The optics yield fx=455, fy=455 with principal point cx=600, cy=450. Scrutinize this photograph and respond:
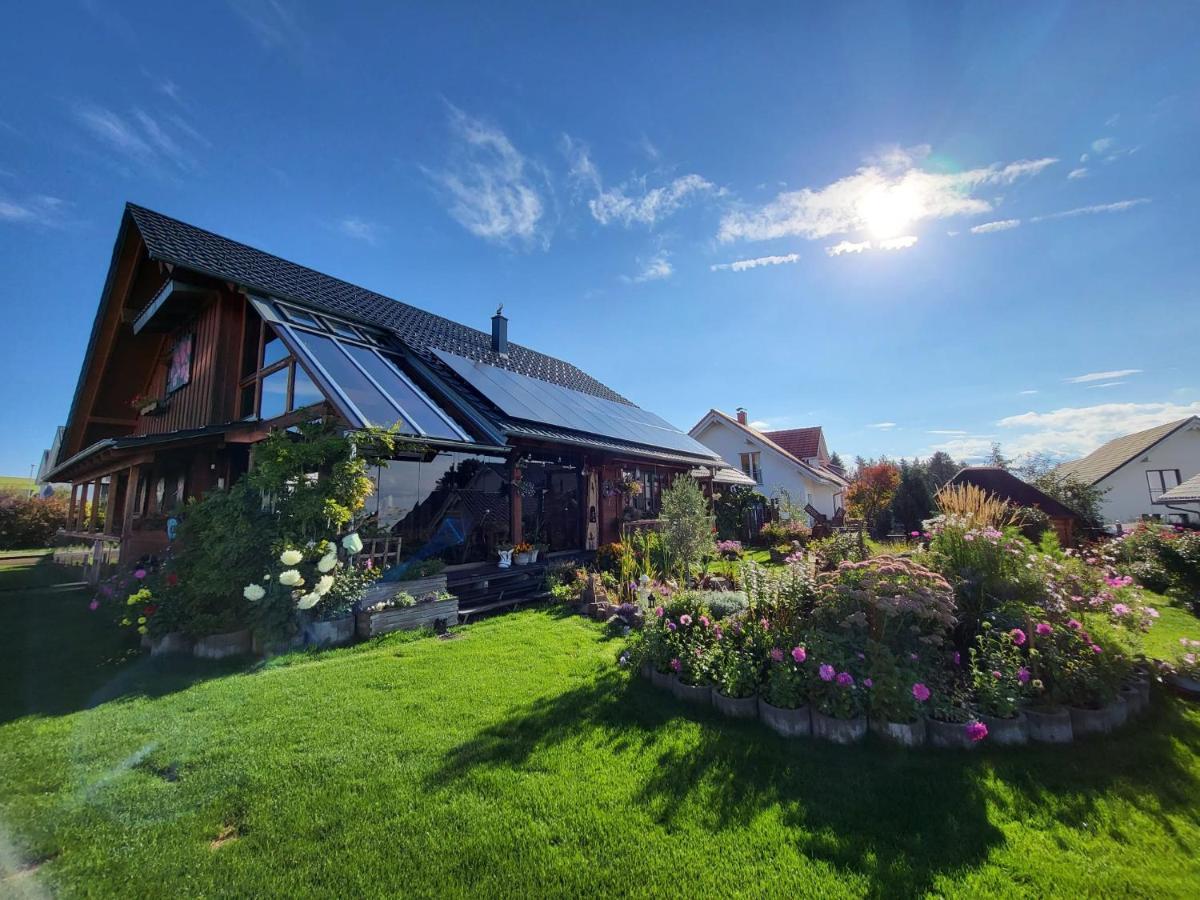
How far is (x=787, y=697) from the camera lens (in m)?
3.75

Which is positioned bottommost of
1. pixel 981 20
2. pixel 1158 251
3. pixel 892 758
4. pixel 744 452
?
pixel 892 758

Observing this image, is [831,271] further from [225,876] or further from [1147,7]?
[225,876]

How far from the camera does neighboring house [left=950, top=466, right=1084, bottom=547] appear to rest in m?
11.8

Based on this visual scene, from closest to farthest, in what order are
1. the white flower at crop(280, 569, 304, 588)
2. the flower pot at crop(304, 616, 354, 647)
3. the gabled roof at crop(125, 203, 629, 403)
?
the white flower at crop(280, 569, 304, 588), the flower pot at crop(304, 616, 354, 647), the gabled roof at crop(125, 203, 629, 403)

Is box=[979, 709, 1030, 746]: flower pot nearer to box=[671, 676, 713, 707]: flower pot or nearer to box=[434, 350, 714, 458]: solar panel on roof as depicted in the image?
box=[671, 676, 713, 707]: flower pot

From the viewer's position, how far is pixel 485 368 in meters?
11.7

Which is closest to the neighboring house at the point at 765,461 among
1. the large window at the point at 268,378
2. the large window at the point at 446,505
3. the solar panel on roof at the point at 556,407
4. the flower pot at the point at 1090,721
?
the solar panel on roof at the point at 556,407

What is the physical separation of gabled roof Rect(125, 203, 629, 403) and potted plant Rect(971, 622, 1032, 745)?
11128 millimetres

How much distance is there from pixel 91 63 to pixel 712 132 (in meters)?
10.2

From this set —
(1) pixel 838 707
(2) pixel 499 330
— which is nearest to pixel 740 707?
(1) pixel 838 707

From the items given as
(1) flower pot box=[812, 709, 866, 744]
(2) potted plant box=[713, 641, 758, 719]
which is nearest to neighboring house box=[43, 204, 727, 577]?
(2) potted plant box=[713, 641, 758, 719]

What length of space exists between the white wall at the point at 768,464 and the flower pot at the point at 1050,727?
19796mm

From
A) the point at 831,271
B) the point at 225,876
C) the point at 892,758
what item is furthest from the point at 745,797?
the point at 831,271

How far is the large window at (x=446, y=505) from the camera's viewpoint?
800cm
